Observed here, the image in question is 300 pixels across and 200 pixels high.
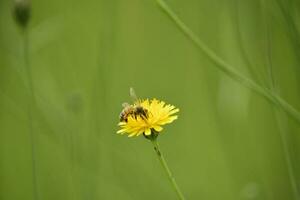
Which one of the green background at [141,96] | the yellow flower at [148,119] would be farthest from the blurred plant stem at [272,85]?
the yellow flower at [148,119]

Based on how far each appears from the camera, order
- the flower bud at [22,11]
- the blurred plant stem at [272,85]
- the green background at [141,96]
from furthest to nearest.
Answer: the green background at [141,96], the flower bud at [22,11], the blurred plant stem at [272,85]

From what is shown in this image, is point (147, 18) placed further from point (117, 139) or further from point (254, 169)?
point (254, 169)

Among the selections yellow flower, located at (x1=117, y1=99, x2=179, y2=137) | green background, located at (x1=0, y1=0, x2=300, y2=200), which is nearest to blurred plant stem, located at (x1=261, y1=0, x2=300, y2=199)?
green background, located at (x1=0, y1=0, x2=300, y2=200)

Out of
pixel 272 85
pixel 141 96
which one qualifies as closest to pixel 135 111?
pixel 272 85

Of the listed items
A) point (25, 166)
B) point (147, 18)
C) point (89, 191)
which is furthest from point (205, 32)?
point (89, 191)

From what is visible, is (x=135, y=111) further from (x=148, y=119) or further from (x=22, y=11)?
(x=22, y=11)

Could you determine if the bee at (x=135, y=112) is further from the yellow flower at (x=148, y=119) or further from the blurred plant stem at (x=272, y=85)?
the blurred plant stem at (x=272, y=85)
